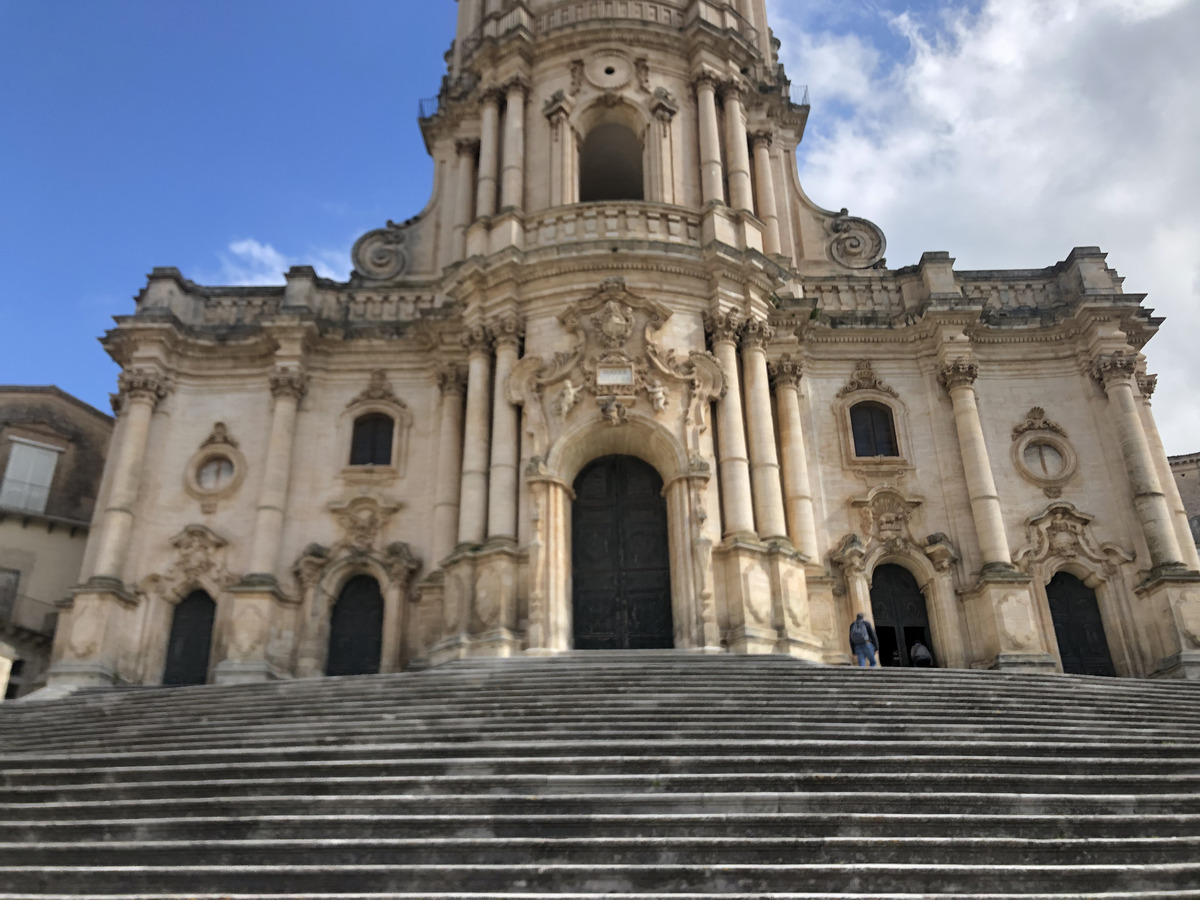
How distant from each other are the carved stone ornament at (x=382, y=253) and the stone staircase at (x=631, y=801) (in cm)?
1503

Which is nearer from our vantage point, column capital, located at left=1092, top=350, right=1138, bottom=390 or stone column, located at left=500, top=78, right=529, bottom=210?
column capital, located at left=1092, top=350, right=1138, bottom=390

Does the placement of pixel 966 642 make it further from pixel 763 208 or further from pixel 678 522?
pixel 763 208

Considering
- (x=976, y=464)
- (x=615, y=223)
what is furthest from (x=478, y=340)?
(x=976, y=464)


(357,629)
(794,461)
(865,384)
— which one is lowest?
(357,629)

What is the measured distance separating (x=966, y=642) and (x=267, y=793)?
15.4 metres

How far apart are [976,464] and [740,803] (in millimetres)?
14989

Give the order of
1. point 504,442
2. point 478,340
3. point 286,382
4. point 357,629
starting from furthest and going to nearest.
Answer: point 286,382 → point 357,629 → point 478,340 → point 504,442

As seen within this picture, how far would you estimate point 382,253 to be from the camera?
83.8 feet

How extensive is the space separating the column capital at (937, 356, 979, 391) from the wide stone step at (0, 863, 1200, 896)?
15968mm

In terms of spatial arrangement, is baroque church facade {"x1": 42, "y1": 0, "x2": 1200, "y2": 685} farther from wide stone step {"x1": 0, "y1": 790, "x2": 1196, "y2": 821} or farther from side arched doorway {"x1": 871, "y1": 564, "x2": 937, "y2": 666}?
wide stone step {"x1": 0, "y1": 790, "x2": 1196, "y2": 821}

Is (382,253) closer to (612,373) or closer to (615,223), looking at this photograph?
(615,223)

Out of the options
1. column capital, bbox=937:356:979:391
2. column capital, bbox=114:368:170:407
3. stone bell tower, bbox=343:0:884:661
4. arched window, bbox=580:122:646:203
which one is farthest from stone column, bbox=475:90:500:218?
column capital, bbox=937:356:979:391

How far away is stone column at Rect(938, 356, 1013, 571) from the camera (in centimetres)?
2045

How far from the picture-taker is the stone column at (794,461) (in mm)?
20438
